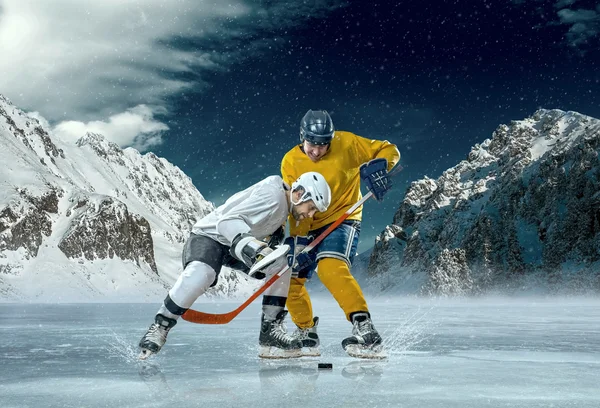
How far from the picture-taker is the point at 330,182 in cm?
559

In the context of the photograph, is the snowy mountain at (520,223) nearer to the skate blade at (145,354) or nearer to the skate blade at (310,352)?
the skate blade at (310,352)

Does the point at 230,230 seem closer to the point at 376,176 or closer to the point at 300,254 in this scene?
the point at 300,254

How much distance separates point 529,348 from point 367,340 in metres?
2.31

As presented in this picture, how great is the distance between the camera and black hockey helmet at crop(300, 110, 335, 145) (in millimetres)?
5500

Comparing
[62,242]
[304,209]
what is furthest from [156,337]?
[62,242]

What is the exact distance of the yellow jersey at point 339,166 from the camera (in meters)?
5.61

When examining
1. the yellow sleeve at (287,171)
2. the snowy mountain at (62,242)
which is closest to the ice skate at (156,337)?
the yellow sleeve at (287,171)

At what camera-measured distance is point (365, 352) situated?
501 centimetres

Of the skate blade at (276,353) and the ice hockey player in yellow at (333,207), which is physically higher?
the ice hockey player in yellow at (333,207)

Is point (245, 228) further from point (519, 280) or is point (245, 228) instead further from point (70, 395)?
point (519, 280)

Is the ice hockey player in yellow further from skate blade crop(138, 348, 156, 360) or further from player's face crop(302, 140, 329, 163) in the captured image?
skate blade crop(138, 348, 156, 360)

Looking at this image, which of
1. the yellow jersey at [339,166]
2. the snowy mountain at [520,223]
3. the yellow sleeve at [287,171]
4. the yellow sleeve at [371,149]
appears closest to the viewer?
the yellow jersey at [339,166]

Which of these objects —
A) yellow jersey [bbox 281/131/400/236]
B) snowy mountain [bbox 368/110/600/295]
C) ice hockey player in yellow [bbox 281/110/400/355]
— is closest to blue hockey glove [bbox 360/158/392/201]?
ice hockey player in yellow [bbox 281/110/400/355]

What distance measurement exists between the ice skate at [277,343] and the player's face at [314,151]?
4.80 ft
